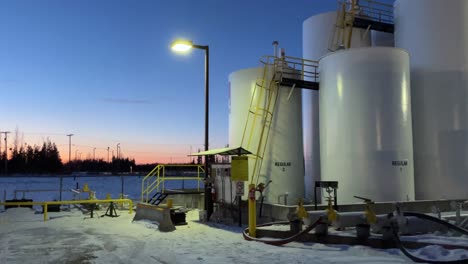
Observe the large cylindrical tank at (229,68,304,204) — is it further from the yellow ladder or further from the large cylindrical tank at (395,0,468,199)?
the large cylindrical tank at (395,0,468,199)

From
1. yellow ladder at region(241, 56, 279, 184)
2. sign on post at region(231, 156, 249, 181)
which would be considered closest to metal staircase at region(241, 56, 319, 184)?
yellow ladder at region(241, 56, 279, 184)

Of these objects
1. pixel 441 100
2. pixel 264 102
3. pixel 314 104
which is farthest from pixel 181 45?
pixel 441 100

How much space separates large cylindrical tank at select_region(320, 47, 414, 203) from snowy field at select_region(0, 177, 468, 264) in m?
4.75

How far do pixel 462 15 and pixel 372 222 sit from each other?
35.7ft

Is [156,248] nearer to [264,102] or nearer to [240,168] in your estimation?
[240,168]

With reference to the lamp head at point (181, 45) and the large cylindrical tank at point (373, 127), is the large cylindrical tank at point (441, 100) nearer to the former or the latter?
the large cylindrical tank at point (373, 127)

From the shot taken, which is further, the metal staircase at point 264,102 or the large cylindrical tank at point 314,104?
the large cylindrical tank at point 314,104

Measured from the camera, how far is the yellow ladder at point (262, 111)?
18047 millimetres

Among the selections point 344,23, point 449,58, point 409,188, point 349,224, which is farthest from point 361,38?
point 349,224

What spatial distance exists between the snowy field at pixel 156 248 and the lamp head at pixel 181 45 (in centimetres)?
592

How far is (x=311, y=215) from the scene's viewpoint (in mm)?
12781

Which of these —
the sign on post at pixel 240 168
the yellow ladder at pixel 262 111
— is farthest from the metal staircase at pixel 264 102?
the sign on post at pixel 240 168

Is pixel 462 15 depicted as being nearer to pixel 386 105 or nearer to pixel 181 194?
pixel 386 105

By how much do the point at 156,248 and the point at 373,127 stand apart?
8.68m
